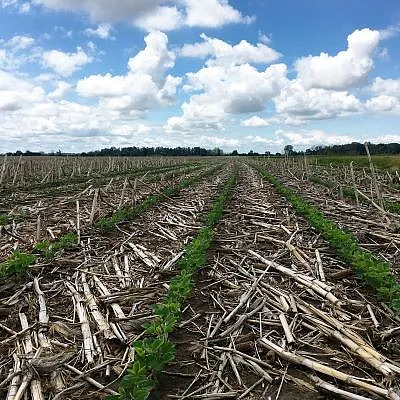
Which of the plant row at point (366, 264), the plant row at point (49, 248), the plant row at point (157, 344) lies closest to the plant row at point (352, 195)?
the plant row at point (366, 264)

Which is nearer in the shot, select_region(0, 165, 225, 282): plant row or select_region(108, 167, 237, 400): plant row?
select_region(108, 167, 237, 400): plant row

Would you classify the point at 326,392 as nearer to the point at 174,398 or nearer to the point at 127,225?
the point at 174,398

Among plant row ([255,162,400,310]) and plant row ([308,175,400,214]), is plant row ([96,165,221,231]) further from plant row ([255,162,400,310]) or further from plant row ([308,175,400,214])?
plant row ([308,175,400,214])

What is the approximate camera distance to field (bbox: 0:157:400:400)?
4070 millimetres

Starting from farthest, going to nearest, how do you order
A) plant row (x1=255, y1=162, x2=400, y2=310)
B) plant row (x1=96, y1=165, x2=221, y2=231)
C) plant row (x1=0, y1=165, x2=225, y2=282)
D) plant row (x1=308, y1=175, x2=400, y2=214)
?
plant row (x1=308, y1=175, x2=400, y2=214)
plant row (x1=96, y1=165, x2=221, y2=231)
plant row (x1=0, y1=165, x2=225, y2=282)
plant row (x1=255, y1=162, x2=400, y2=310)

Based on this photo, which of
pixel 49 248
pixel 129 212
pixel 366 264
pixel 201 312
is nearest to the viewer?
pixel 201 312

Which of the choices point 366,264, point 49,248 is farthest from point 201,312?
point 49,248

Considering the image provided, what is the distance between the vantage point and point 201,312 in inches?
227

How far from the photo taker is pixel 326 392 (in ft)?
12.8

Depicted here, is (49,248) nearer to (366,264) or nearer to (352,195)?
(366,264)

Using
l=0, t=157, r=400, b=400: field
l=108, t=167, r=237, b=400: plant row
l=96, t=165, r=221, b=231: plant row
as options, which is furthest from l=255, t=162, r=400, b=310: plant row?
l=96, t=165, r=221, b=231: plant row

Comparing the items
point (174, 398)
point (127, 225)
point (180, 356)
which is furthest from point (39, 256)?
point (174, 398)

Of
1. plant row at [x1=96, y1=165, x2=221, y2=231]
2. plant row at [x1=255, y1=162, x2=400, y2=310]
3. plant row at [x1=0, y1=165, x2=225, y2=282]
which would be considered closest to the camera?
plant row at [x1=255, y1=162, x2=400, y2=310]

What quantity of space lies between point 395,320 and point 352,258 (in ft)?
7.17
